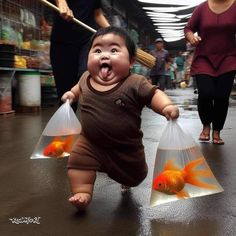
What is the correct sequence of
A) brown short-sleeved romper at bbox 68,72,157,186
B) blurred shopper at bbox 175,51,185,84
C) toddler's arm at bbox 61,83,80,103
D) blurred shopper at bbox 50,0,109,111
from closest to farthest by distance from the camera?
1. brown short-sleeved romper at bbox 68,72,157,186
2. toddler's arm at bbox 61,83,80,103
3. blurred shopper at bbox 50,0,109,111
4. blurred shopper at bbox 175,51,185,84

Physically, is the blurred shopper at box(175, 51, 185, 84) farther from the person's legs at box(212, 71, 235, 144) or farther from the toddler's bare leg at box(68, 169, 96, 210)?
the toddler's bare leg at box(68, 169, 96, 210)

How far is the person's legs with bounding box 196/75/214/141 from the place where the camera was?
13.9 feet

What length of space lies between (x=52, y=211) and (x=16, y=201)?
0.27m

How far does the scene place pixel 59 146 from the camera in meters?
2.42

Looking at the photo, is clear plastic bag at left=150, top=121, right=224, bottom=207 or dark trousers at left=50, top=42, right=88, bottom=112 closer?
clear plastic bag at left=150, top=121, right=224, bottom=207

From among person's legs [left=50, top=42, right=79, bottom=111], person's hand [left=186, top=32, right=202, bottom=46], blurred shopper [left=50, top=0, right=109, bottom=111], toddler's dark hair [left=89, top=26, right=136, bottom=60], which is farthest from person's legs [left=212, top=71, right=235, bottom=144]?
toddler's dark hair [left=89, top=26, right=136, bottom=60]

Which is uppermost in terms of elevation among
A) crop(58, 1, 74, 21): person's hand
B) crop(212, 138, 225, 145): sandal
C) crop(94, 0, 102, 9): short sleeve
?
crop(94, 0, 102, 9): short sleeve

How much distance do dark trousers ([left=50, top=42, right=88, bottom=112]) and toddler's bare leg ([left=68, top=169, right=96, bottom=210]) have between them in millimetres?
1250

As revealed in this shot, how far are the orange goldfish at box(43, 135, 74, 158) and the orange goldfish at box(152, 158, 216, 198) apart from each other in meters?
0.62

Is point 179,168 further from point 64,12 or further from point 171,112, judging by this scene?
point 64,12

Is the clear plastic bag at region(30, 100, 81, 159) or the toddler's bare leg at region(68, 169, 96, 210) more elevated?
the clear plastic bag at region(30, 100, 81, 159)

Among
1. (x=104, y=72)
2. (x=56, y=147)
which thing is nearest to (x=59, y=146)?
(x=56, y=147)

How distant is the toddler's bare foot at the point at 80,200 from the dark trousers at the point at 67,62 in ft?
4.40

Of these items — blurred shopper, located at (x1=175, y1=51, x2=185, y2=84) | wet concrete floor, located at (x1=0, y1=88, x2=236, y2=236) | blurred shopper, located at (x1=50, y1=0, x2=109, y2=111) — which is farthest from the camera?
blurred shopper, located at (x1=175, y1=51, x2=185, y2=84)
